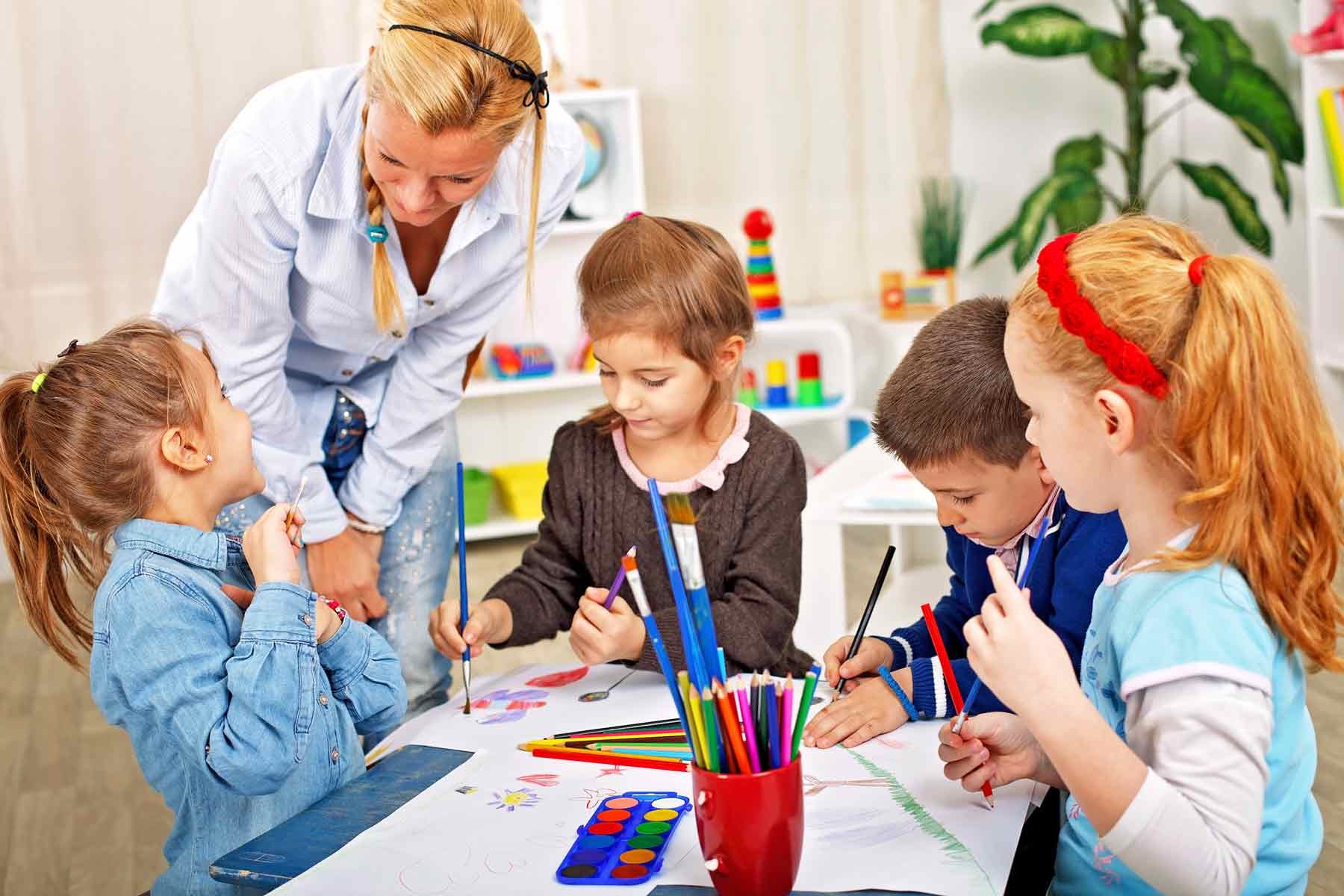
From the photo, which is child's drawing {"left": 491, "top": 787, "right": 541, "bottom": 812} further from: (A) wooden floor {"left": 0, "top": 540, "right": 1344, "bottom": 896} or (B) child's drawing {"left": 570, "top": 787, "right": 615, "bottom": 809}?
(A) wooden floor {"left": 0, "top": 540, "right": 1344, "bottom": 896}

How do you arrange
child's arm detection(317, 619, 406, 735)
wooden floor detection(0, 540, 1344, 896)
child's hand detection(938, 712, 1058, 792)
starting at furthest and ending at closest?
wooden floor detection(0, 540, 1344, 896), child's arm detection(317, 619, 406, 735), child's hand detection(938, 712, 1058, 792)

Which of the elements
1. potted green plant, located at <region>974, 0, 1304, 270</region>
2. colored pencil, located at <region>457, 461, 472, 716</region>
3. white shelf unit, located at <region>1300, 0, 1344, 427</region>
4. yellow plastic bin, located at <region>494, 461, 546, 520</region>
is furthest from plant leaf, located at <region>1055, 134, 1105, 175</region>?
colored pencil, located at <region>457, 461, 472, 716</region>

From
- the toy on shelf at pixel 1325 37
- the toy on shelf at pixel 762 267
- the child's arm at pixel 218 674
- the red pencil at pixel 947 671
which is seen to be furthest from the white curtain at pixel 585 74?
the red pencil at pixel 947 671

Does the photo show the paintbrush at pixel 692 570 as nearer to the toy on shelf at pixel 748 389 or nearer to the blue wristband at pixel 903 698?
the blue wristband at pixel 903 698

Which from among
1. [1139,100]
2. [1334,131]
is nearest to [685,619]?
[1334,131]

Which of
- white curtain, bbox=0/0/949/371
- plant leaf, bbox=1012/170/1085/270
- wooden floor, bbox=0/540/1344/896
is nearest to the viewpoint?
wooden floor, bbox=0/540/1344/896

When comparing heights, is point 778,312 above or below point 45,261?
below

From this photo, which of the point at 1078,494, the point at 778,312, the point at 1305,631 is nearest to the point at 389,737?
the point at 1078,494

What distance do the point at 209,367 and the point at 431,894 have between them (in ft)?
2.00

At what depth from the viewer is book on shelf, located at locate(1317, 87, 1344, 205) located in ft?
11.0

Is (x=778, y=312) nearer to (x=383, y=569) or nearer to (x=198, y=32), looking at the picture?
(x=198, y=32)

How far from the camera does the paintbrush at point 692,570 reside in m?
0.86

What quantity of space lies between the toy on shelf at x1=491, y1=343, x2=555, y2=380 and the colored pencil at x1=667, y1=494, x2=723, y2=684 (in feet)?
9.82

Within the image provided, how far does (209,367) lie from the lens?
130cm
